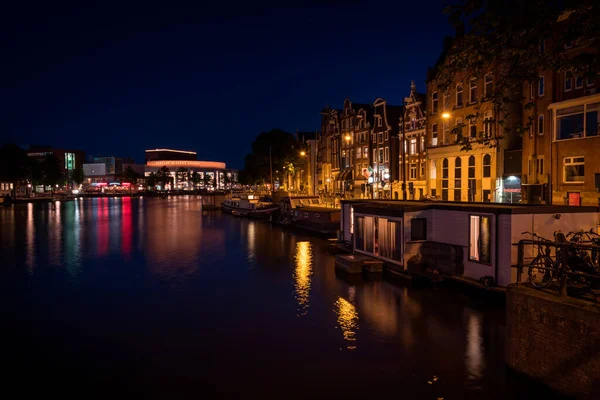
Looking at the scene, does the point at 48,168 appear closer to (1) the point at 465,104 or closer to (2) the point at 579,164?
(1) the point at 465,104

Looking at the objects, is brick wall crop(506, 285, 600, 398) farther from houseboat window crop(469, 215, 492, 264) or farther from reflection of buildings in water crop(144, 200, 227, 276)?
reflection of buildings in water crop(144, 200, 227, 276)

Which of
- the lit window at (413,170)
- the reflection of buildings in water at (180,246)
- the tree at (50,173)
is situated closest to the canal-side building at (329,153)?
the lit window at (413,170)

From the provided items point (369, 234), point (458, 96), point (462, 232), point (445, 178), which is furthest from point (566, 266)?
point (445, 178)

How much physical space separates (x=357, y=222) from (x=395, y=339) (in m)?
13.5

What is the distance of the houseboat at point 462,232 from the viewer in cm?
1923

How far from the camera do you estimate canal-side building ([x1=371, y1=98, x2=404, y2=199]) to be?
71.6 meters

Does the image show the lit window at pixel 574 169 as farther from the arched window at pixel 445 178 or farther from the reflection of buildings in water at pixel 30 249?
the reflection of buildings in water at pixel 30 249

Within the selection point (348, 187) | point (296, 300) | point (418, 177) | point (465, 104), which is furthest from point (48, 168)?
point (296, 300)

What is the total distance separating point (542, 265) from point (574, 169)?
2111 cm

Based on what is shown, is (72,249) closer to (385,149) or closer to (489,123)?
(489,123)

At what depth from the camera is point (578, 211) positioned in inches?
761

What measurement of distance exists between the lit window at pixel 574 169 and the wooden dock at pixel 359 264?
17.8 meters

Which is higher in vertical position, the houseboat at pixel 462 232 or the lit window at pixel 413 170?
the lit window at pixel 413 170

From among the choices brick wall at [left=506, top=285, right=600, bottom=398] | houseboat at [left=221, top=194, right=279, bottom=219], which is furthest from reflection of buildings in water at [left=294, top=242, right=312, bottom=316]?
houseboat at [left=221, top=194, right=279, bottom=219]
